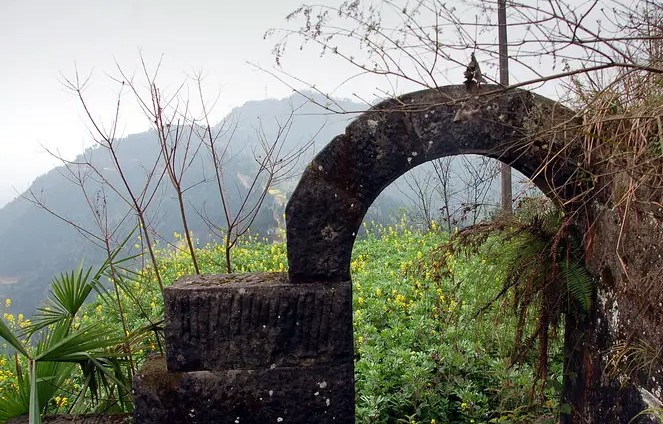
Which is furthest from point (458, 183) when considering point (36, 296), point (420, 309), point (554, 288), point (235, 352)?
point (36, 296)

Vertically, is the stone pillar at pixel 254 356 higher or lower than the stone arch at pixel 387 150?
lower

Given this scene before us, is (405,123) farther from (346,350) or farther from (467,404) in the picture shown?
(467,404)

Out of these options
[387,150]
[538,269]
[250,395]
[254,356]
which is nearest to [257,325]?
[254,356]

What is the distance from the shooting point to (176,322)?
2750mm

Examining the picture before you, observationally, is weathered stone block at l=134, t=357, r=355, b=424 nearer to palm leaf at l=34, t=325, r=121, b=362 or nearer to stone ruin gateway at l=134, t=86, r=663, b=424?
stone ruin gateway at l=134, t=86, r=663, b=424

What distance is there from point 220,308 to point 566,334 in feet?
6.85

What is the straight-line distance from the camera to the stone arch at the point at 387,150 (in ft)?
8.57

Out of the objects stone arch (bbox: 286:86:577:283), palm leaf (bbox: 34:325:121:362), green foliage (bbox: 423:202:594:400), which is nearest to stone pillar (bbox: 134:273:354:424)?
stone arch (bbox: 286:86:577:283)

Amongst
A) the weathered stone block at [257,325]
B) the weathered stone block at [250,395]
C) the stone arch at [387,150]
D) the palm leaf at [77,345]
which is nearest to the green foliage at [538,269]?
the stone arch at [387,150]

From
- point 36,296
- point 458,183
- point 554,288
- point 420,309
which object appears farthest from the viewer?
point 36,296

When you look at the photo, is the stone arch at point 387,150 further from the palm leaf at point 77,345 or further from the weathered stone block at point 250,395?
the palm leaf at point 77,345

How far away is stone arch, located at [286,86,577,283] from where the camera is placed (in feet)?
8.57

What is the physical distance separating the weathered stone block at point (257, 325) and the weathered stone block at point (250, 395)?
0.05 meters

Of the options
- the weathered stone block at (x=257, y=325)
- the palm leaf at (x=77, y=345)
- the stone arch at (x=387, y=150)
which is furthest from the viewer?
the palm leaf at (x=77, y=345)
